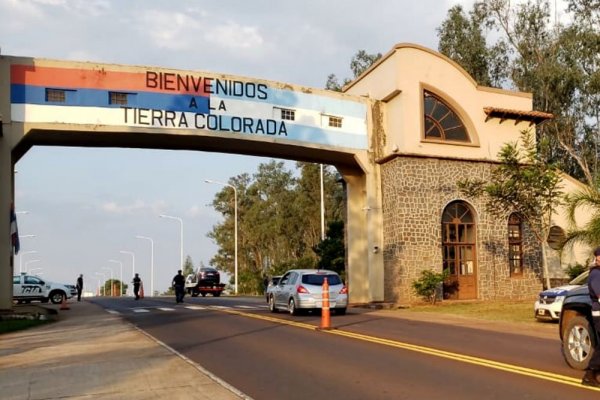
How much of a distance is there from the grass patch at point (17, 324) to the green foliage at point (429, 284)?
48.3 ft

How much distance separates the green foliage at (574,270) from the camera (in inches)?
1236

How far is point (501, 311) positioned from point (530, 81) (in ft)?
80.5

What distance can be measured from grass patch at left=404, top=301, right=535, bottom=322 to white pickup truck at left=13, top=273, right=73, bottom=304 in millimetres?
21475

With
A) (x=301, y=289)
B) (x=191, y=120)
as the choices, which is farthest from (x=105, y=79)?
(x=301, y=289)

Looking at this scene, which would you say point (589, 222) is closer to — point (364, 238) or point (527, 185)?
point (527, 185)

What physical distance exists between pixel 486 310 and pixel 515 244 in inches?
323

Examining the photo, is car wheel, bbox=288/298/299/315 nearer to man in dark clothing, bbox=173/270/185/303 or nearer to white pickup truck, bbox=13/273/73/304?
man in dark clothing, bbox=173/270/185/303

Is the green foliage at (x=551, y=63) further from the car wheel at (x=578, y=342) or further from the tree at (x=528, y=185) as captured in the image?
the car wheel at (x=578, y=342)

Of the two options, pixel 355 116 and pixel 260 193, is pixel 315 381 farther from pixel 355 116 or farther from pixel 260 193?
pixel 260 193

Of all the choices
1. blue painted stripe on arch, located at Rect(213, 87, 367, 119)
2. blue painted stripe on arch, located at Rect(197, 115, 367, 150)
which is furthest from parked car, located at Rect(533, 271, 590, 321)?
blue painted stripe on arch, located at Rect(213, 87, 367, 119)

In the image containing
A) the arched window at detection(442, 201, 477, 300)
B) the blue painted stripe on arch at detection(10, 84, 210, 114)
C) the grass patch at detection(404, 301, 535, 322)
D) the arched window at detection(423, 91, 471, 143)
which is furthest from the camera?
the arched window at detection(423, 91, 471, 143)

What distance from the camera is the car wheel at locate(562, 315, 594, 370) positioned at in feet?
32.1

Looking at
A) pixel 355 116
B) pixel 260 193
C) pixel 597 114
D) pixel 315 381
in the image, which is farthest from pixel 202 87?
pixel 260 193

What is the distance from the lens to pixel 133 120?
27.4 m
